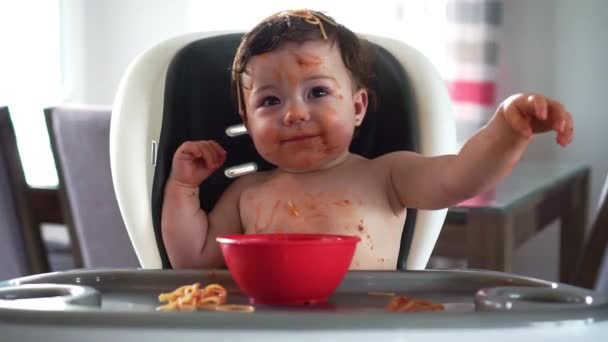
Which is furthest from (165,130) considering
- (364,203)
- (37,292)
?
(37,292)

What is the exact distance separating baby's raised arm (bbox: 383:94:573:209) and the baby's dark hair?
117 mm

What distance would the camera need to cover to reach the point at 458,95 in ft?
9.35

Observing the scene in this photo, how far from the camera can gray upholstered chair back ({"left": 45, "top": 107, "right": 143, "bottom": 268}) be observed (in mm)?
2174

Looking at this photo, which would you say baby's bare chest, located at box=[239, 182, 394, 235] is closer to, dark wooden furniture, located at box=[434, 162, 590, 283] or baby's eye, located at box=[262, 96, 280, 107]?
baby's eye, located at box=[262, 96, 280, 107]

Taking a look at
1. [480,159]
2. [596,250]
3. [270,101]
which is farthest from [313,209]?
[596,250]

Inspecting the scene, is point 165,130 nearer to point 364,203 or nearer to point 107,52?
point 364,203

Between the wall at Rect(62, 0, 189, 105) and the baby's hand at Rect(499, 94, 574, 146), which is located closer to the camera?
the baby's hand at Rect(499, 94, 574, 146)

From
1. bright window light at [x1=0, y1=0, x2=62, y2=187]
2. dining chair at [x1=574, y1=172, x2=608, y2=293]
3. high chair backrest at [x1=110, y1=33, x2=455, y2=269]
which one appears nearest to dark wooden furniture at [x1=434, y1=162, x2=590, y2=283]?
dining chair at [x1=574, y1=172, x2=608, y2=293]

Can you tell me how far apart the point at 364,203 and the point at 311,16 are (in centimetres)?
22

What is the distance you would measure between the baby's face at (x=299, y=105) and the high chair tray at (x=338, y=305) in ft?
0.72

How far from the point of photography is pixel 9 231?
229cm

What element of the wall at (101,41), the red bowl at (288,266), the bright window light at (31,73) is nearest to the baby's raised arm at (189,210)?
the red bowl at (288,266)

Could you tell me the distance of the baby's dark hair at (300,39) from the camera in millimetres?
1181

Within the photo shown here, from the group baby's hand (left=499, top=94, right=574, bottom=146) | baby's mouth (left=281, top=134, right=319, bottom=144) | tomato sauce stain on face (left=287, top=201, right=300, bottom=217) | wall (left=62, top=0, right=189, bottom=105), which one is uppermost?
baby's hand (left=499, top=94, right=574, bottom=146)
